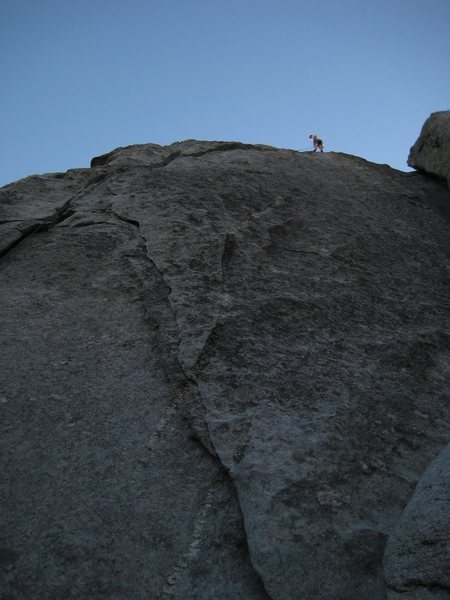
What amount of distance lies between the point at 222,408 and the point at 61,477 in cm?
85

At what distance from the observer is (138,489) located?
2.27 m

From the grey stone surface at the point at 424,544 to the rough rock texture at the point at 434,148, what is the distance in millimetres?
4003

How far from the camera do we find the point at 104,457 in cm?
239

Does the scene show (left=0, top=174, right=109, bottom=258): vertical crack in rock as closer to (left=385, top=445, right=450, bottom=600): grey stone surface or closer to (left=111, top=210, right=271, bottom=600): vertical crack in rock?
(left=111, top=210, right=271, bottom=600): vertical crack in rock

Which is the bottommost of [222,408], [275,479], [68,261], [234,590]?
[234,590]

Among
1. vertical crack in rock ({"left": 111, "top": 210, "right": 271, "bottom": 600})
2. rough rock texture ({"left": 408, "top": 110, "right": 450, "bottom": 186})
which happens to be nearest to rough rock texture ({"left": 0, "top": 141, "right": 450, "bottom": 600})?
vertical crack in rock ({"left": 111, "top": 210, "right": 271, "bottom": 600})

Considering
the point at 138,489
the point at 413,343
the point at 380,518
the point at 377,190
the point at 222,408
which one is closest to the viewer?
the point at 380,518

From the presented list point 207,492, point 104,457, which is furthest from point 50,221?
point 207,492

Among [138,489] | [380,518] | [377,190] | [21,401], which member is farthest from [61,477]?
[377,190]

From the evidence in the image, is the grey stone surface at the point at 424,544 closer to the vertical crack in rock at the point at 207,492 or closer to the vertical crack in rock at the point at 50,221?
the vertical crack in rock at the point at 207,492

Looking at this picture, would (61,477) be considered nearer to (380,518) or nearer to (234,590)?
(234,590)

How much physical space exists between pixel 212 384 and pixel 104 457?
680mm

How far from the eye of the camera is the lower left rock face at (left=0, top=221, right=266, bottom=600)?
198 cm

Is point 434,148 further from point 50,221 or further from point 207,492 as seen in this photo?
point 207,492
